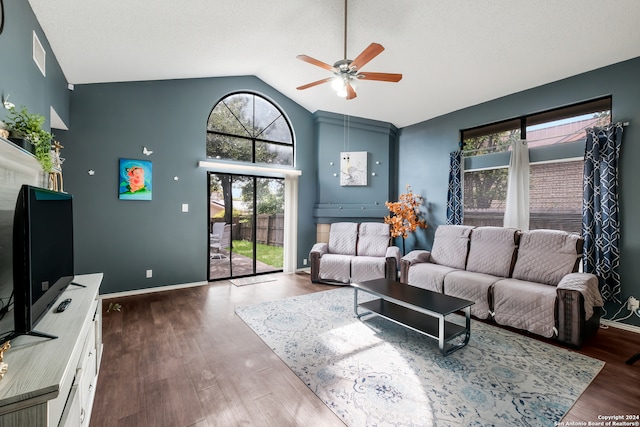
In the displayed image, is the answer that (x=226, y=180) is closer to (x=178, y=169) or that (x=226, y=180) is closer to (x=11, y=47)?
(x=178, y=169)

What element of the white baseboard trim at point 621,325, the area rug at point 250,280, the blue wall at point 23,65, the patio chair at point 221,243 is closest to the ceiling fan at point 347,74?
the blue wall at point 23,65

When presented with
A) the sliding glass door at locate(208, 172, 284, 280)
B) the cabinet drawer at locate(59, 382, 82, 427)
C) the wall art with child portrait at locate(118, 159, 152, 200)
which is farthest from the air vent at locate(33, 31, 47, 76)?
the cabinet drawer at locate(59, 382, 82, 427)

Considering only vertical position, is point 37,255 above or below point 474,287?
above

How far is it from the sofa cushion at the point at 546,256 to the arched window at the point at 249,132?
4.03 meters

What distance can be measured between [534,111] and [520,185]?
40.2 inches

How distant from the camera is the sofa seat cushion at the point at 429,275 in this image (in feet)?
11.8

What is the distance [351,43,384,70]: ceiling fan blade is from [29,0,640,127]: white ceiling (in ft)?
2.68

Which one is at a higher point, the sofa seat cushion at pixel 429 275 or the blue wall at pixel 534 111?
the blue wall at pixel 534 111

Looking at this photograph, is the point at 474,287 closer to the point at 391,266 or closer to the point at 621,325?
the point at 391,266

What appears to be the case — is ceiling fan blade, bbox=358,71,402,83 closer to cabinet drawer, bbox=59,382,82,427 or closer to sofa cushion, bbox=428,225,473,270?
sofa cushion, bbox=428,225,473,270

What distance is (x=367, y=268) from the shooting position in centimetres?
443

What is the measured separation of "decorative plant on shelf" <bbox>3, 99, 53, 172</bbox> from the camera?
1.82 m

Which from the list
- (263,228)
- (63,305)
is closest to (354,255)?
(263,228)

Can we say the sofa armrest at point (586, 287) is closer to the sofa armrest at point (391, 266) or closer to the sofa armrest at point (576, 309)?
the sofa armrest at point (576, 309)
